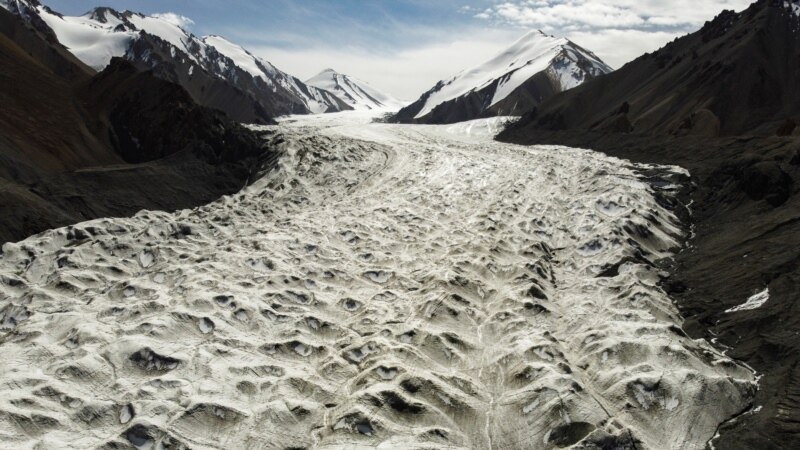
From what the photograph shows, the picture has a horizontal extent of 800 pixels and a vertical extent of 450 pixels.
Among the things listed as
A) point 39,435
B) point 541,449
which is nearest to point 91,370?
point 39,435

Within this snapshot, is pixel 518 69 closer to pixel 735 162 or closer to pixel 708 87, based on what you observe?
pixel 708 87

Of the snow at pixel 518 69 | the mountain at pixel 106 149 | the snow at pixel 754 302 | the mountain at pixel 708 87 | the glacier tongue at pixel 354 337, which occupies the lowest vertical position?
the glacier tongue at pixel 354 337

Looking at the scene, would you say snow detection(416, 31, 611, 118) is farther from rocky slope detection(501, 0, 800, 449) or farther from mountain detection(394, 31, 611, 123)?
rocky slope detection(501, 0, 800, 449)

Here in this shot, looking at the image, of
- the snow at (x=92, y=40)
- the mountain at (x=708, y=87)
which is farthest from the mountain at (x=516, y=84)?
the snow at (x=92, y=40)

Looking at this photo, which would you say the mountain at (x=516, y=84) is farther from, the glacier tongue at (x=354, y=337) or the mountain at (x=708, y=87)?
the glacier tongue at (x=354, y=337)

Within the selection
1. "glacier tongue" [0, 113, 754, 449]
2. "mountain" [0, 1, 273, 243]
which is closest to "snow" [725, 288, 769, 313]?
"glacier tongue" [0, 113, 754, 449]

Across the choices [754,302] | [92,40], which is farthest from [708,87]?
[92,40]
